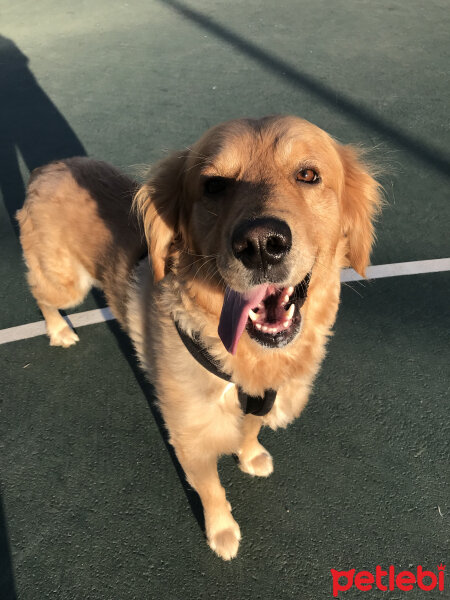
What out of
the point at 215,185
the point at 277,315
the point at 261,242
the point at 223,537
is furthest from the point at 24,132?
the point at 223,537

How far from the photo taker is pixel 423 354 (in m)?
3.36

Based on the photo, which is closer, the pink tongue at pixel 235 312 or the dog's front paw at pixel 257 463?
the pink tongue at pixel 235 312

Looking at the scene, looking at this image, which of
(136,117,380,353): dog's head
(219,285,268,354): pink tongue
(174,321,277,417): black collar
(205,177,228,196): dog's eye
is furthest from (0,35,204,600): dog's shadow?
(205,177,228,196): dog's eye

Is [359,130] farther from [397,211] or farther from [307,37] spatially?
[307,37]

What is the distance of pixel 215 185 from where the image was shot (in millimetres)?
2219

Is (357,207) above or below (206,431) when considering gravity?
above

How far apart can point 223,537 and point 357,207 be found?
193cm

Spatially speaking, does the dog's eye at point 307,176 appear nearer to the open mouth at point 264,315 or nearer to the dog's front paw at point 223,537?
the open mouth at point 264,315

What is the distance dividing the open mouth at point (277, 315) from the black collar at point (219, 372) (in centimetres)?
29

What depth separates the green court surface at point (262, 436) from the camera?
99.8 inches

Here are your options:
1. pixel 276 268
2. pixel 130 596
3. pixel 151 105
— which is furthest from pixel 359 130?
pixel 130 596

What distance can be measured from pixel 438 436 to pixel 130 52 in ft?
23.9

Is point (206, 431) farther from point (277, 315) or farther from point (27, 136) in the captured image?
point (27, 136)

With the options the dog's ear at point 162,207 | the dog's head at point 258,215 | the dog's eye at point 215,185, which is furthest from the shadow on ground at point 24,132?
the dog's eye at point 215,185
